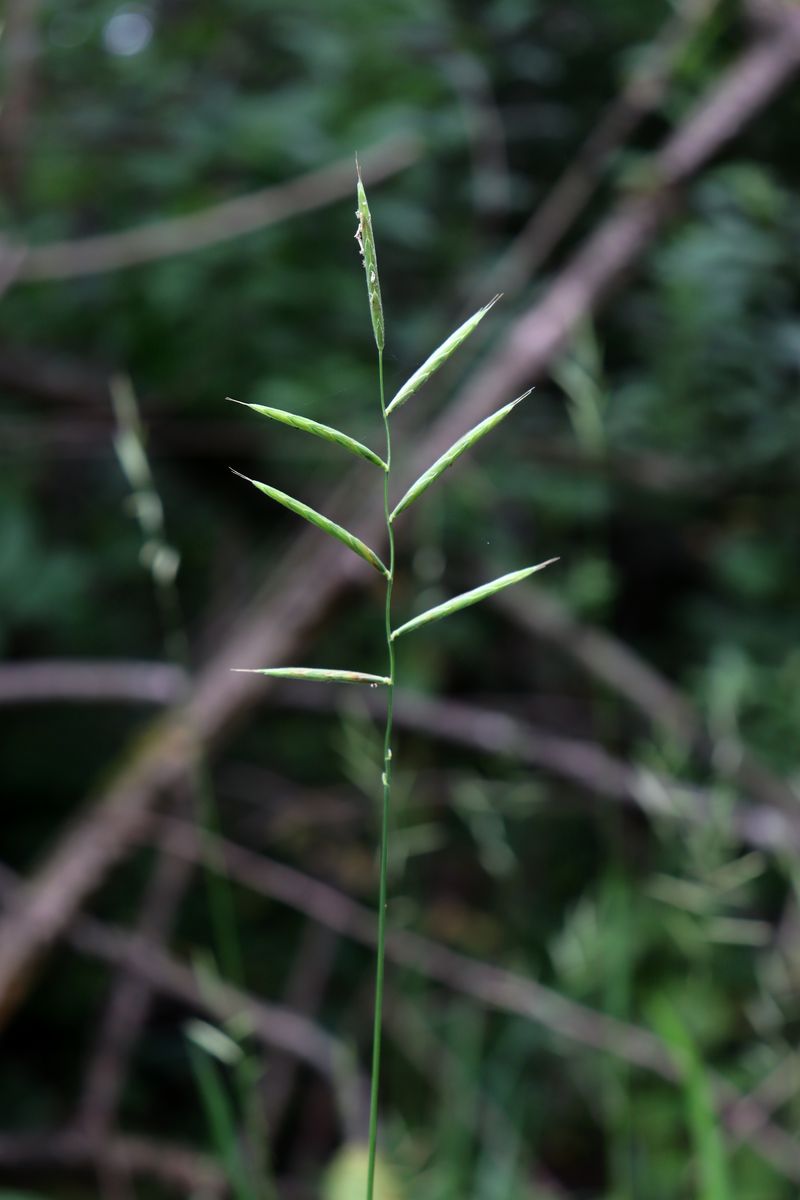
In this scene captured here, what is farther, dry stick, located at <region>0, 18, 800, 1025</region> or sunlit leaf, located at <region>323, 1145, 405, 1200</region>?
dry stick, located at <region>0, 18, 800, 1025</region>

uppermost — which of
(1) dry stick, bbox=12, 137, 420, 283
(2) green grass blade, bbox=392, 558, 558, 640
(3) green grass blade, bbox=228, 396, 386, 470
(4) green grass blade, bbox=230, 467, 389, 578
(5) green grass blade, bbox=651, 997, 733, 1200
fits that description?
(3) green grass blade, bbox=228, 396, 386, 470

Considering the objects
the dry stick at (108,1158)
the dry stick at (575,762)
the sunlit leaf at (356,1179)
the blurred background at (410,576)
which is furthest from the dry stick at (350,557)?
the sunlit leaf at (356,1179)

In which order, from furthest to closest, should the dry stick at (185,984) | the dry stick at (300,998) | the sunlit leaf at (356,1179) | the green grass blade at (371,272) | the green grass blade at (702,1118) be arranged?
the dry stick at (300,998)
the dry stick at (185,984)
the sunlit leaf at (356,1179)
the green grass blade at (702,1118)
the green grass blade at (371,272)

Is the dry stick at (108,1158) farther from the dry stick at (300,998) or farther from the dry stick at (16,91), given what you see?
the dry stick at (16,91)

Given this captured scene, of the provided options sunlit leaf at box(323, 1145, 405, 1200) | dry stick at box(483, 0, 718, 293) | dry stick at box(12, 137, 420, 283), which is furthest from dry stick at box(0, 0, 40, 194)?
sunlit leaf at box(323, 1145, 405, 1200)

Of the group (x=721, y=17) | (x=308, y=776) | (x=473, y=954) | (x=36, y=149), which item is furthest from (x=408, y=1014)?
(x=36, y=149)

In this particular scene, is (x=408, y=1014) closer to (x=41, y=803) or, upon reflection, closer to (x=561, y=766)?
(x=561, y=766)

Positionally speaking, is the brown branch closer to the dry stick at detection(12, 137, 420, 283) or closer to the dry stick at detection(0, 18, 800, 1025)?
the dry stick at detection(0, 18, 800, 1025)
